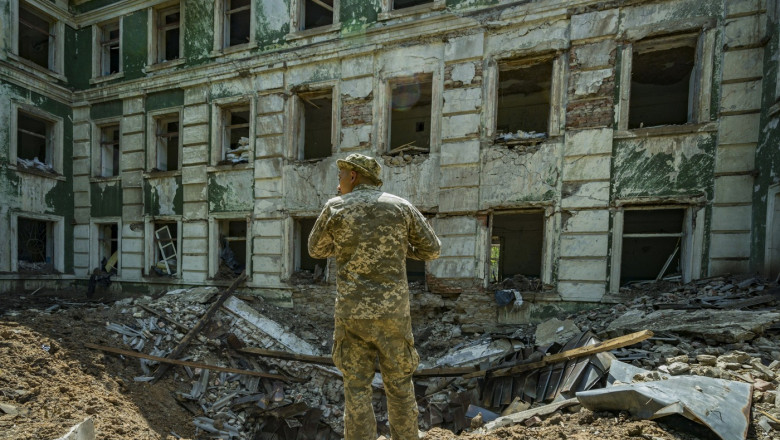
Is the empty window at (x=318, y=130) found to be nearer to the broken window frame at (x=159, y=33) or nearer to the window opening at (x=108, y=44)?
the broken window frame at (x=159, y=33)

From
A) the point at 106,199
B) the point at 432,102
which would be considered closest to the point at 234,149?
the point at 106,199

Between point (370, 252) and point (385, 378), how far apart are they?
0.94 meters

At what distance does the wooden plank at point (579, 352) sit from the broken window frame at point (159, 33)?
40.0 feet

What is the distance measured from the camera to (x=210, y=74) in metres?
9.87

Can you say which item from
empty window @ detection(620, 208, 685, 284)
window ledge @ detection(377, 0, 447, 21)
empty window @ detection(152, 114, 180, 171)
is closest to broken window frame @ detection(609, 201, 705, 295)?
empty window @ detection(620, 208, 685, 284)

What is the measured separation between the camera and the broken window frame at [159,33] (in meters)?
10.5

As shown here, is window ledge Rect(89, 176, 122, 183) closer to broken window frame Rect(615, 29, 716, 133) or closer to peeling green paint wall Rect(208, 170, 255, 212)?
peeling green paint wall Rect(208, 170, 255, 212)

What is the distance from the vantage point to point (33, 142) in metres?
13.4

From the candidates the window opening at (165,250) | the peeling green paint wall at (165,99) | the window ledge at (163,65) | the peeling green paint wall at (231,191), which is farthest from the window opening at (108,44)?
the peeling green paint wall at (231,191)

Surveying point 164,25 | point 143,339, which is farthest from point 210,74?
point 143,339

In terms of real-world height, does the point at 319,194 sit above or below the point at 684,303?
above

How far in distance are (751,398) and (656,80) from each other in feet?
32.4

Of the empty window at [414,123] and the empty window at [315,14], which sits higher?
the empty window at [315,14]

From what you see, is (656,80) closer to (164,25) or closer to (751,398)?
(751,398)
